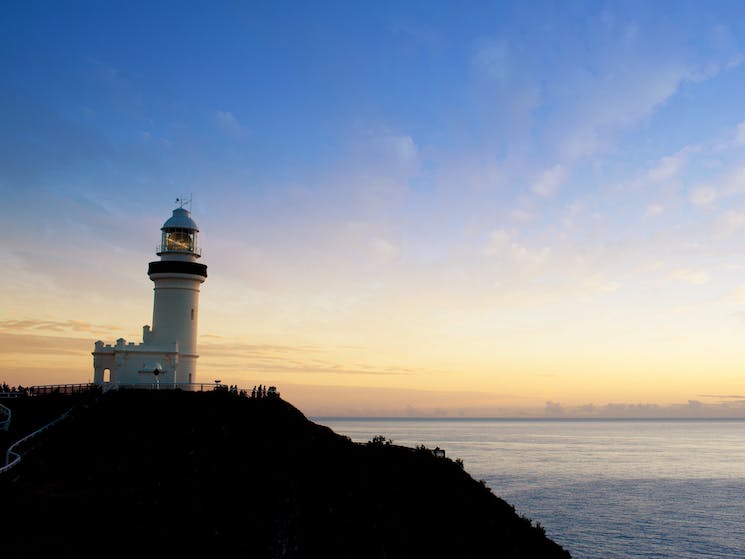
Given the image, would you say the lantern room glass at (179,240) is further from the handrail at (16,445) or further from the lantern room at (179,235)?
the handrail at (16,445)

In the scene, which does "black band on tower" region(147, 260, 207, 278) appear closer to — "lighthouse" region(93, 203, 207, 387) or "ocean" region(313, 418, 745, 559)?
"lighthouse" region(93, 203, 207, 387)

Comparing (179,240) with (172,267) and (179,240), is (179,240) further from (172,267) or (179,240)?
(172,267)

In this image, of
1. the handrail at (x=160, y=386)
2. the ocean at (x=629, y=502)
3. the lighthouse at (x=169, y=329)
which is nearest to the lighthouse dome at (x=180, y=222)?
the lighthouse at (x=169, y=329)

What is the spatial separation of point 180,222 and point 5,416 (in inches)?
777

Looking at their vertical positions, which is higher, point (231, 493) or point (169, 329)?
point (169, 329)

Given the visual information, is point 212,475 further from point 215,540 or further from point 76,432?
point 76,432

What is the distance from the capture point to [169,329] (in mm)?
45750

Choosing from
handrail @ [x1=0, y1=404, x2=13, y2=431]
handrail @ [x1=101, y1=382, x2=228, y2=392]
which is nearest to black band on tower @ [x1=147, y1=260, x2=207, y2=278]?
handrail @ [x1=101, y1=382, x2=228, y2=392]

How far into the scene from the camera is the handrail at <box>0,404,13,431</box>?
105ft

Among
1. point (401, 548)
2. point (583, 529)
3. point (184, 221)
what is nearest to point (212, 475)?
point (401, 548)

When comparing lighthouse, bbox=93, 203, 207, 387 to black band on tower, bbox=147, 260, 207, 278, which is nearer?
lighthouse, bbox=93, 203, 207, 387

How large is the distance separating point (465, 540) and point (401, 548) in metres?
5.57

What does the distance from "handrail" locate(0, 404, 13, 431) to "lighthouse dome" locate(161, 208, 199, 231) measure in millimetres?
18622

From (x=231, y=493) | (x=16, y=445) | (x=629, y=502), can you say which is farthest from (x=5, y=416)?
(x=629, y=502)
